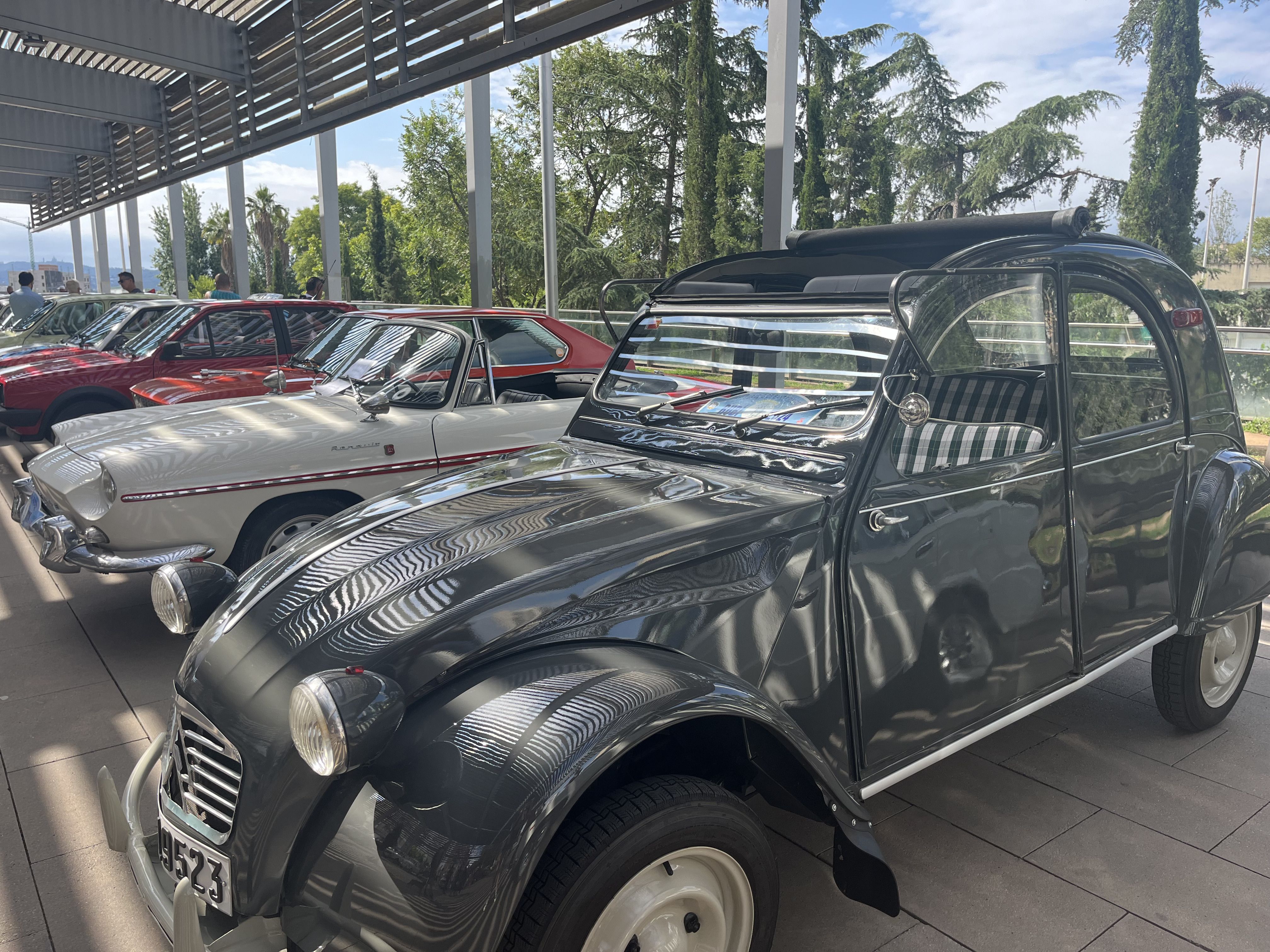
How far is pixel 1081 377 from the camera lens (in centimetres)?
309

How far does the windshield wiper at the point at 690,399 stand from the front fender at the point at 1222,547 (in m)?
1.92

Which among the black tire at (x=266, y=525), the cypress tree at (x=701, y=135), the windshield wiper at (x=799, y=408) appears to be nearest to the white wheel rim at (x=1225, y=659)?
the windshield wiper at (x=799, y=408)

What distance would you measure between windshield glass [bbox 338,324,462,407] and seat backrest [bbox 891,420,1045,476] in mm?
3421

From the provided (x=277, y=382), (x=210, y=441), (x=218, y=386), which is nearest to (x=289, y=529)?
(x=210, y=441)

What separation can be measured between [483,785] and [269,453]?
12.0 feet

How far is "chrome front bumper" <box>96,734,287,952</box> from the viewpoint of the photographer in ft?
5.77

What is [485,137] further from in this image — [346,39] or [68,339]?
[68,339]

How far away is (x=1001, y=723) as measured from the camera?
2.84m

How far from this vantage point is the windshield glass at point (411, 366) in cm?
539

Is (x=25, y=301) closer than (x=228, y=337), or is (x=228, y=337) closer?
(x=228, y=337)

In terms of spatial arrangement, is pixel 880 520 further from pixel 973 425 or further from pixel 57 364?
pixel 57 364

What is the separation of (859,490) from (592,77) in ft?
116

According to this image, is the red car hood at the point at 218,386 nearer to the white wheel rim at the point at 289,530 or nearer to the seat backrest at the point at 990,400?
the white wheel rim at the point at 289,530

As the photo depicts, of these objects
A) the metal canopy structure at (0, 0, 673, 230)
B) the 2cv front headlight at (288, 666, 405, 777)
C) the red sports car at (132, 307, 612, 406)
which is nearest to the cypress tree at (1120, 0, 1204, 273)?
the metal canopy structure at (0, 0, 673, 230)
